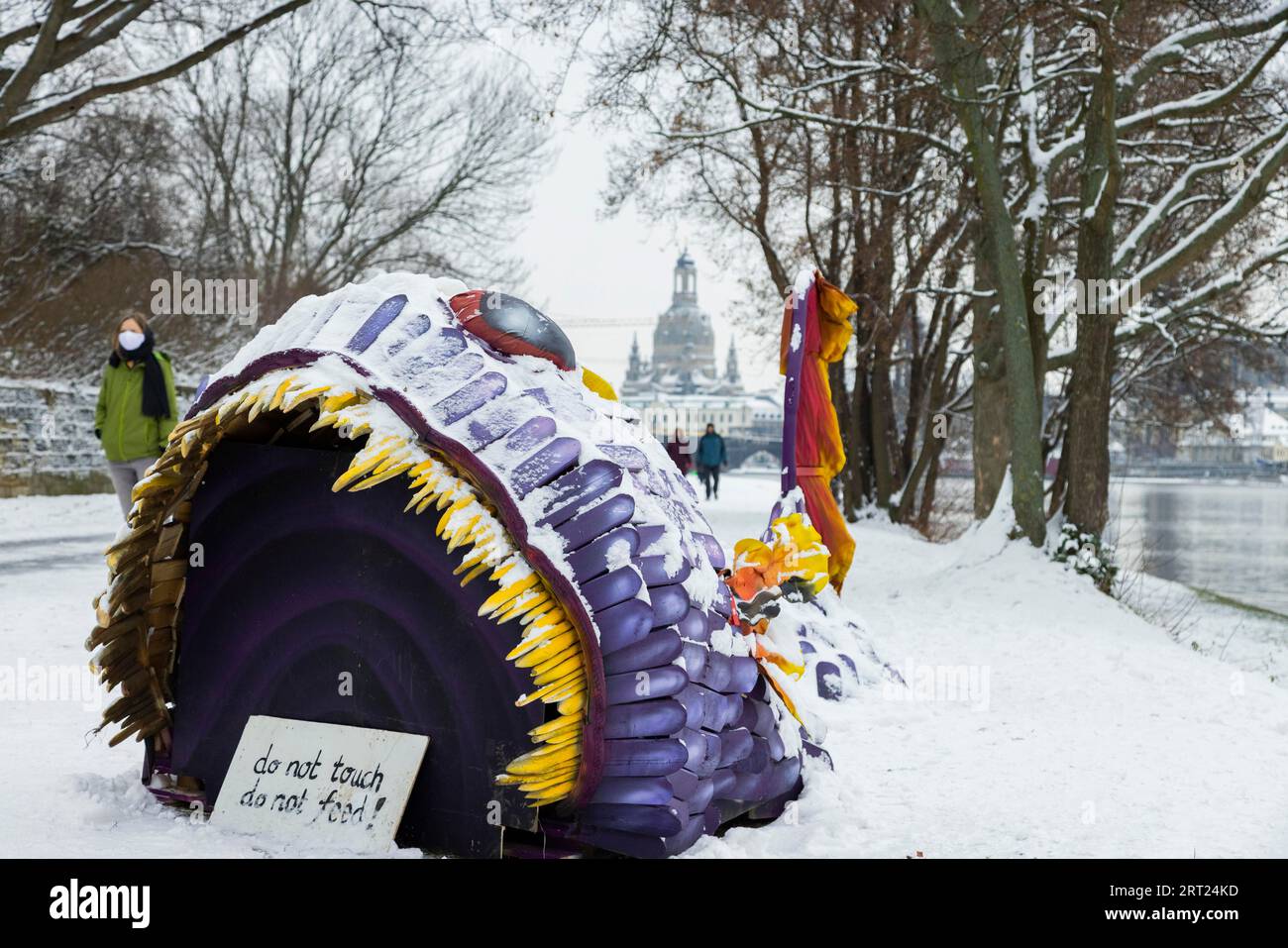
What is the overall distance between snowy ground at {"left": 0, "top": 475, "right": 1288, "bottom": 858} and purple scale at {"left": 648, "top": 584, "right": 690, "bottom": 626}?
661 millimetres

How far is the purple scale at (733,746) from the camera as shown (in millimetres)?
3627

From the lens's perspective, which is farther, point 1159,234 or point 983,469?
point 1159,234

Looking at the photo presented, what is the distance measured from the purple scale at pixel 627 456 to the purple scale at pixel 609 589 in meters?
0.36

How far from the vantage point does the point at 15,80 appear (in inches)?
479

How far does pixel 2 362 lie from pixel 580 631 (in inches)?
811

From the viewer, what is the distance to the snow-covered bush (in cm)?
1188

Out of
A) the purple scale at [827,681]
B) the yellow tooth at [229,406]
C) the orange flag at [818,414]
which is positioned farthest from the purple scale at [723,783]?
the orange flag at [818,414]

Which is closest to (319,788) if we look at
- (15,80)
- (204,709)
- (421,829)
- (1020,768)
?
(421,829)

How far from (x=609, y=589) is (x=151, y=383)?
7.56 meters

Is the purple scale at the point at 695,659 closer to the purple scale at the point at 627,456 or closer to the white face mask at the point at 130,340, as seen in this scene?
the purple scale at the point at 627,456

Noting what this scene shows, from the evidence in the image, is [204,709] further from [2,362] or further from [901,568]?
[2,362]

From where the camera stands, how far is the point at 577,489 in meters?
3.35

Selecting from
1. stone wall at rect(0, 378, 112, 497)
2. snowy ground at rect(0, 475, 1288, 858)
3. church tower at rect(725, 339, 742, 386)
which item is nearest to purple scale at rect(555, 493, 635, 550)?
snowy ground at rect(0, 475, 1288, 858)

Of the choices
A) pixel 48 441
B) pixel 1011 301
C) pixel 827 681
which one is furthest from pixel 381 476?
pixel 48 441
